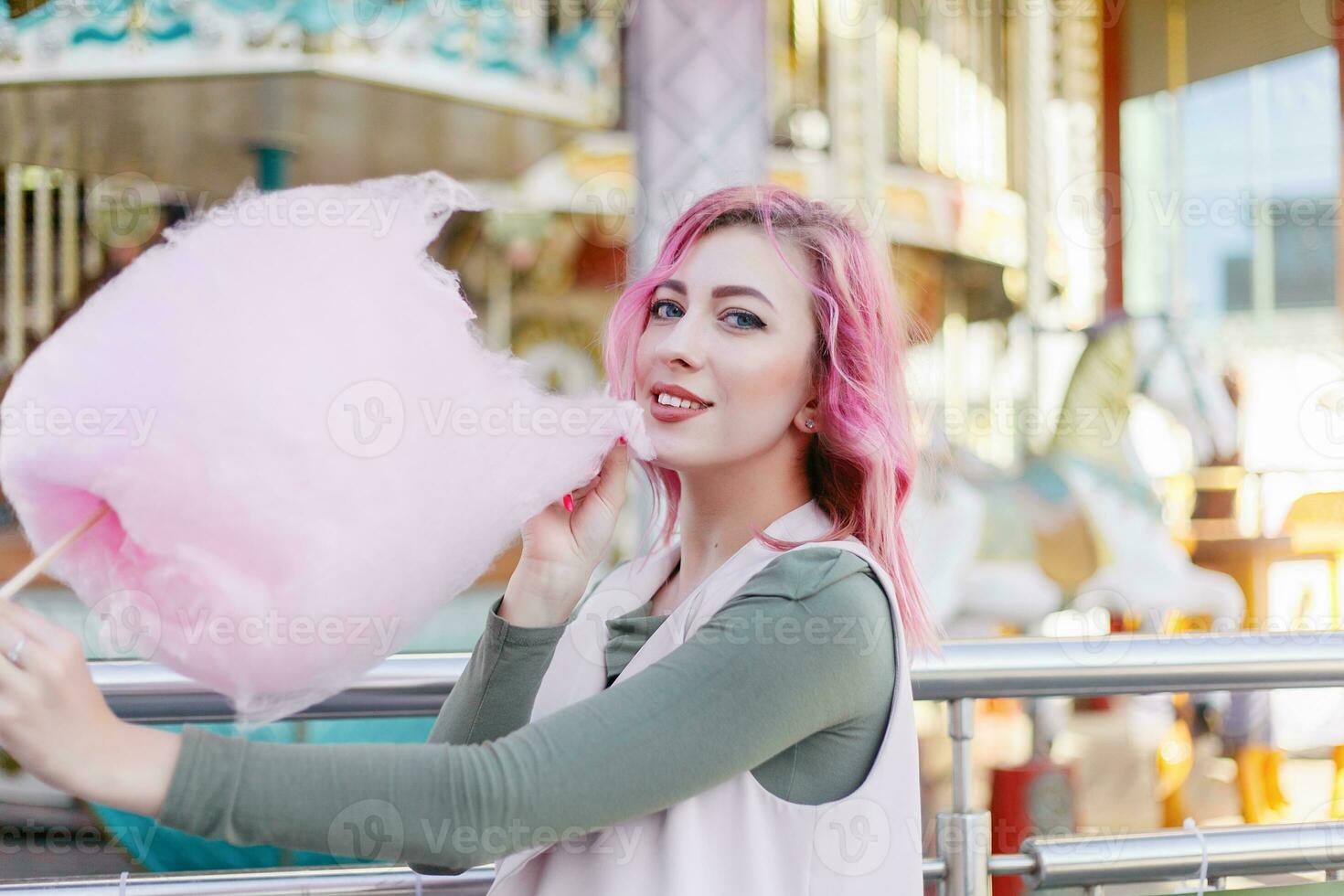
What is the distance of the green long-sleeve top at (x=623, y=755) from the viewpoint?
643 mm

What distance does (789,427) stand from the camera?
100 centimetres

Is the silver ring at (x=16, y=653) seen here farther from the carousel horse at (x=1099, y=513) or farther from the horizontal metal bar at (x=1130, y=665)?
the carousel horse at (x=1099, y=513)

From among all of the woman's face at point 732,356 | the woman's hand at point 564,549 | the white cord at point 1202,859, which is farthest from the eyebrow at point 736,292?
the white cord at point 1202,859

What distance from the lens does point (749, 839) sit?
80 centimetres

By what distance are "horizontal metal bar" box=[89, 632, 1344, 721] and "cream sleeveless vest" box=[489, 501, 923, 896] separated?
0.32 meters

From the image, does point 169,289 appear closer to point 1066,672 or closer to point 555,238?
point 1066,672

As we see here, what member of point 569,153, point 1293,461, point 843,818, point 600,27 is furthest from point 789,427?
point 1293,461

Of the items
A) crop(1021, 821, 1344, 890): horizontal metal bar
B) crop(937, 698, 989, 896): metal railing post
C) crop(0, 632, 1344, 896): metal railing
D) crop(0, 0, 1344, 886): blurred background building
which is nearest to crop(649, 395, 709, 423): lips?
crop(0, 0, 1344, 886): blurred background building

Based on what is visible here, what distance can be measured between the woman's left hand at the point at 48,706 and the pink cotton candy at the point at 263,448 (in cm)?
9

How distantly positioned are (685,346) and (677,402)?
5cm

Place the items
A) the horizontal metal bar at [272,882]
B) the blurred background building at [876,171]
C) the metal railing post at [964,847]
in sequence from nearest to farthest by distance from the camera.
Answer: the horizontal metal bar at [272,882], the metal railing post at [964,847], the blurred background building at [876,171]

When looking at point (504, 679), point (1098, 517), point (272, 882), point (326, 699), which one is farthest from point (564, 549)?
point (1098, 517)

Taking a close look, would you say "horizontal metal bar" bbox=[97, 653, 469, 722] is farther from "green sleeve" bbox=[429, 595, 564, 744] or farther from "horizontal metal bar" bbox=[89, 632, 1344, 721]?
"green sleeve" bbox=[429, 595, 564, 744]

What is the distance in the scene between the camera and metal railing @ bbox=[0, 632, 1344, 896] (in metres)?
1.12
